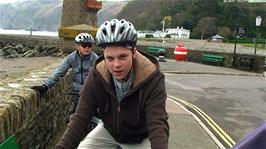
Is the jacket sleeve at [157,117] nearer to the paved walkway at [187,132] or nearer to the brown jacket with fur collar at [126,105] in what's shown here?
the brown jacket with fur collar at [126,105]

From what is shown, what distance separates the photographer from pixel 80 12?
39781 millimetres

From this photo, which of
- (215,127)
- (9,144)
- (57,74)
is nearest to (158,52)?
(215,127)

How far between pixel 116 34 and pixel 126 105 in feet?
1.92

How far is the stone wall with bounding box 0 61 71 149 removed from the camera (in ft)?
16.3

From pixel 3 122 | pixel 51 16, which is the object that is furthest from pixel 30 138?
pixel 51 16

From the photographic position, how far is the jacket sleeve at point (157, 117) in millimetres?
3398

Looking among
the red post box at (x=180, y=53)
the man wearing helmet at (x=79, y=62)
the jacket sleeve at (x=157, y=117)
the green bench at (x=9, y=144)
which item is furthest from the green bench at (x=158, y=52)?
the green bench at (x=9, y=144)

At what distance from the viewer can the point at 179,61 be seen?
34250 millimetres

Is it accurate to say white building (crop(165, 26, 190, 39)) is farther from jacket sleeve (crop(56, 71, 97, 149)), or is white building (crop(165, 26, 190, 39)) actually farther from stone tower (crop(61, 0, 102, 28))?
jacket sleeve (crop(56, 71, 97, 149))

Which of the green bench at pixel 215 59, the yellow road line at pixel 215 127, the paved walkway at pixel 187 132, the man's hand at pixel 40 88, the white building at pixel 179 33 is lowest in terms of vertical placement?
the yellow road line at pixel 215 127

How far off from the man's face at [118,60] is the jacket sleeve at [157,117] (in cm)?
26

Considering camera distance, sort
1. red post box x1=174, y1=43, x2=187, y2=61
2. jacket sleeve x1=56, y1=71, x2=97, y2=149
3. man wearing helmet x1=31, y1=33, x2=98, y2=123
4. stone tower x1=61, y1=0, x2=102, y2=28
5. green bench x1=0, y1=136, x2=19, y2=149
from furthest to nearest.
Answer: stone tower x1=61, y1=0, x2=102, y2=28
red post box x1=174, y1=43, x2=187, y2=61
man wearing helmet x1=31, y1=33, x2=98, y2=123
jacket sleeve x1=56, y1=71, x2=97, y2=149
green bench x1=0, y1=136, x2=19, y2=149

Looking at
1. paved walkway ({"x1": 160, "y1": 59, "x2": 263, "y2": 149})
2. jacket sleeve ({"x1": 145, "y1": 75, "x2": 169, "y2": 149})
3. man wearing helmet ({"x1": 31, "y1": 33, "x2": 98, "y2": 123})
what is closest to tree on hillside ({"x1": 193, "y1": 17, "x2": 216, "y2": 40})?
paved walkway ({"x1": 160, "y1": 59, "x2": 263, "y2": 149})

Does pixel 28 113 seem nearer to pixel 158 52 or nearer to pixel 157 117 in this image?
pixel 157 117
